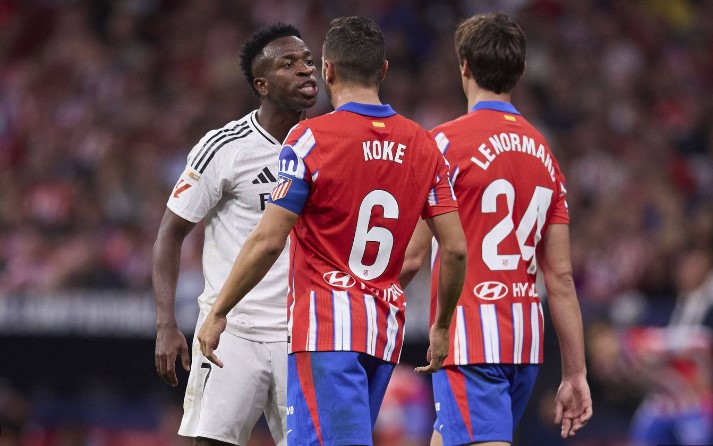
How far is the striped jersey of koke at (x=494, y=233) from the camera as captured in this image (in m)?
5.54

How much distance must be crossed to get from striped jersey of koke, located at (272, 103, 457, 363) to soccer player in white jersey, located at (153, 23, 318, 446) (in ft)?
2.74

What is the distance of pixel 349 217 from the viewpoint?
4785mm

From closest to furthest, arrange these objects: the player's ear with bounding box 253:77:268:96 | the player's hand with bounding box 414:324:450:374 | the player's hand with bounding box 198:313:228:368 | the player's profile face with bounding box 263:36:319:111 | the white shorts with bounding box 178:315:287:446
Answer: the player's hand with bounding box 198:313:228:368
the player's hand with bounding box 414:324:450:374
the white shorts with bounding box 178:315:287:446
the player's profile face with bounding box 263:36:319:111
the player's ear with bounding box 253:77:268:96

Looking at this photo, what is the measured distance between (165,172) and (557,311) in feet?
28.6

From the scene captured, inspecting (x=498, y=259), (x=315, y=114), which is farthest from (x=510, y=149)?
(x=315, y=114)

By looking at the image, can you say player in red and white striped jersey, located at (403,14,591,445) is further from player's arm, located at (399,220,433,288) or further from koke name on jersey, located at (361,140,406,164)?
koke name on jersey, located at (361,140,406,164)

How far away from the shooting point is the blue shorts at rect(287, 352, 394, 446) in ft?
15.5

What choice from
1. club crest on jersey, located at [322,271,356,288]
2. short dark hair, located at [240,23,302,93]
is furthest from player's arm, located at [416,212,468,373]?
short dark hair, located at [240,23,302,93]

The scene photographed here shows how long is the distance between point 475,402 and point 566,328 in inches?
23.6

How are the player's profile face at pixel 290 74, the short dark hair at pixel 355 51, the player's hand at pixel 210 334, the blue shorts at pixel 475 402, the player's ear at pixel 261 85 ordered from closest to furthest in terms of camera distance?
the player's hand at pixel 210 334 < the short dark hair at pixel 355 51 < the blue shorts at pixel 475 402 < the player's profile face at pixel 290 74 < the player's ear at pixel 261 85

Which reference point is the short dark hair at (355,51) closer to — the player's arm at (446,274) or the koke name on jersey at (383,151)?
the koke name on jersey at (383,151)

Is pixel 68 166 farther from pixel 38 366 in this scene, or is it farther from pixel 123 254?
pixel 38 366

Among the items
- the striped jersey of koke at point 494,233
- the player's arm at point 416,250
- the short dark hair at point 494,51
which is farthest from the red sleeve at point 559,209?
the player's arm at point 416,250

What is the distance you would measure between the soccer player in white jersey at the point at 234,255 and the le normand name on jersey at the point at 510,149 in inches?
34.1
